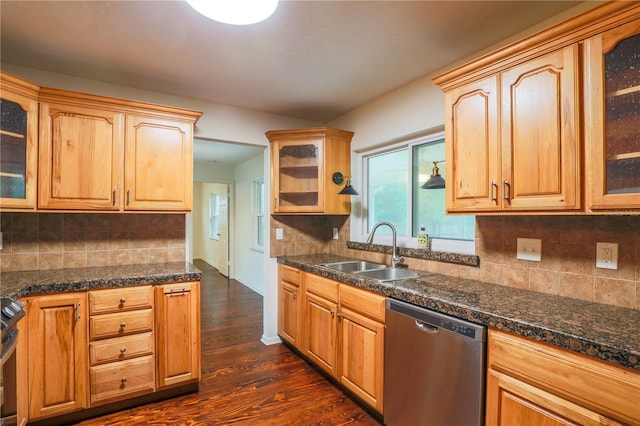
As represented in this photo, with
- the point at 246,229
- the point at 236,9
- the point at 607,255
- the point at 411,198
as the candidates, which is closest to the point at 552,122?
the point at 607,255

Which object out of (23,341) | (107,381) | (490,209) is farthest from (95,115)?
(490,209)

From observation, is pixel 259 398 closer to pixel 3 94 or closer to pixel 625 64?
pixel 3 94

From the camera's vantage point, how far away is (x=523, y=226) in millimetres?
A: 1816

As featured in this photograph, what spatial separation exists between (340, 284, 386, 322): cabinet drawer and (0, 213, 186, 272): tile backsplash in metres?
1.53

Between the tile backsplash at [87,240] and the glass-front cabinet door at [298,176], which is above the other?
the glass-front cabinet door at [298,176]

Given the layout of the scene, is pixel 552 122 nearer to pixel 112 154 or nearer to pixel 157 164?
pixel 157 164

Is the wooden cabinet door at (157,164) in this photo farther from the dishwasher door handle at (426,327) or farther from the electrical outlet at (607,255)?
the electrical outlet at (607,255)

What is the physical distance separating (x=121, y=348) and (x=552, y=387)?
2391mm

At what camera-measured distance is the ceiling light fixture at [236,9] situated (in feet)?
4.33

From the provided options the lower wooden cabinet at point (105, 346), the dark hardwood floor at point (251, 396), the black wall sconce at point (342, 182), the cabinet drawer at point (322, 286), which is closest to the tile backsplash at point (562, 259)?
the cabinet drawer at point (322, 286)

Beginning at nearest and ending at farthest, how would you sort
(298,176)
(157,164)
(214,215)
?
(157,164) < (298,176) < (214,215)

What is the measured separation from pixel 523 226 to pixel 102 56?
9.33 feet

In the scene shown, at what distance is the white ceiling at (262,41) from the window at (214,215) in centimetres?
488

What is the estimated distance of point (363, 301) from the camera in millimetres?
2062
